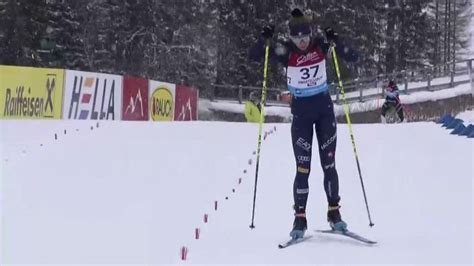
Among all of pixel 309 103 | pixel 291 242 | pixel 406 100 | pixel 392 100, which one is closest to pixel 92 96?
pixel 392 100

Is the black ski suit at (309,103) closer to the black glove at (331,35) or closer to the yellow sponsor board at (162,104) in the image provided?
the black glove at (331,35)

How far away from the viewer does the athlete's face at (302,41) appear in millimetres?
6391

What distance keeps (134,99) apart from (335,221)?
732 inches

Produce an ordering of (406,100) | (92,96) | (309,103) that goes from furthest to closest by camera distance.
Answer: (406,100), (92,96), (309,103)

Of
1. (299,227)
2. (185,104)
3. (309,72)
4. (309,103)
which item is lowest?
(299,227)

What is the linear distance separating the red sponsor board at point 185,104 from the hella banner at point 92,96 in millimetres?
5050

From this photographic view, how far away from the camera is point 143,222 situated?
25.0ft

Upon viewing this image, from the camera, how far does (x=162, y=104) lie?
27016 millimetres

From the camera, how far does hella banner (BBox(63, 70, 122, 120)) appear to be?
69.5 feet

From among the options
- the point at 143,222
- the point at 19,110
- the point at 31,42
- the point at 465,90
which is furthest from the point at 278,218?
the point at 31,42

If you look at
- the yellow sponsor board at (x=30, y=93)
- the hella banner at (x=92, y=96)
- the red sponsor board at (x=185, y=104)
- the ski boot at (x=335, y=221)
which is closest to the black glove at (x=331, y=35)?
the ski boot at (x=335, y=221)

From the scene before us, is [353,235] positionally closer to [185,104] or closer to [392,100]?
[392,100]

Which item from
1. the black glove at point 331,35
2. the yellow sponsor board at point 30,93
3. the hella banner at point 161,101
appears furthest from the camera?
the hella banner at point 161,101

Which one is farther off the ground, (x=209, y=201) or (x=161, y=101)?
(x=161, y=101)
